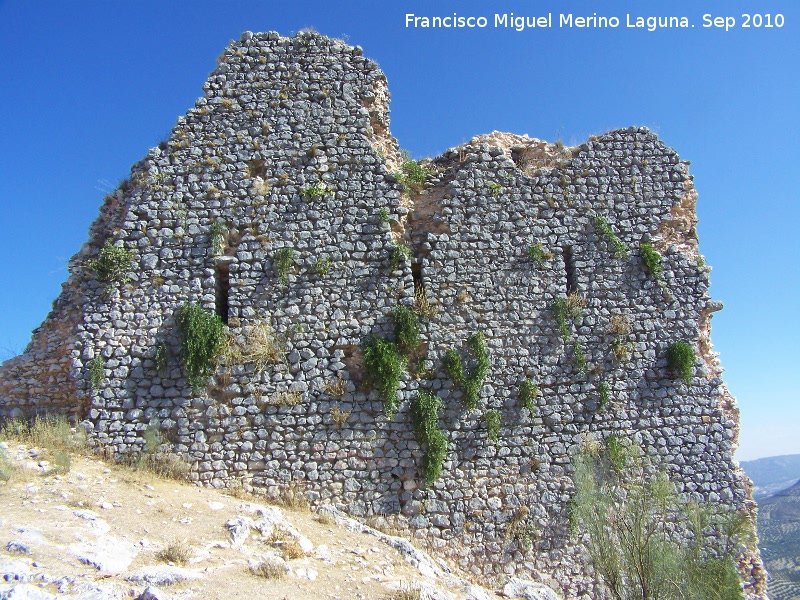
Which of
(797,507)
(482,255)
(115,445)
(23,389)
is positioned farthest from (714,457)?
(797,507)

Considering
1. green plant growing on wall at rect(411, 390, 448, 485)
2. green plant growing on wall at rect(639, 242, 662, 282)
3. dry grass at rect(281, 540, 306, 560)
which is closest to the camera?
dry grass at rect(281, 540, 306, 560)

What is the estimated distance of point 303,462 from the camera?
9188 mm

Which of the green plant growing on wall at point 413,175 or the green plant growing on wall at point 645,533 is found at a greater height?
the green plant growing on wall at point 413,175

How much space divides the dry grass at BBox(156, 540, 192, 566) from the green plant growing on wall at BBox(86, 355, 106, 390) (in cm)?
377

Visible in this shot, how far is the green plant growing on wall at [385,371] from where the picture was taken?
369 inches

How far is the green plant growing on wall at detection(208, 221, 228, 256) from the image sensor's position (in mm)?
9992

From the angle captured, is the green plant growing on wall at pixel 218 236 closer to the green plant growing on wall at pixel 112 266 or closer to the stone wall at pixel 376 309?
the stone wall at pixel 376 309

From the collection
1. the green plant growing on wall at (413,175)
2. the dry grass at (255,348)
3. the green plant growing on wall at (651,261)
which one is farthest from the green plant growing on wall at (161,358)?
the green plant growing on wall at (651,261)

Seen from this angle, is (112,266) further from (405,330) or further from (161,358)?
(405,330)

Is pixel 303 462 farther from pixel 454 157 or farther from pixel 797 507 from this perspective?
pixel 797 507

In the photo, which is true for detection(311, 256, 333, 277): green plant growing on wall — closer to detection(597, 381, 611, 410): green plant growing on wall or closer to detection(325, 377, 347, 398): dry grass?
detection(325, 377, 347, 398): dry grass

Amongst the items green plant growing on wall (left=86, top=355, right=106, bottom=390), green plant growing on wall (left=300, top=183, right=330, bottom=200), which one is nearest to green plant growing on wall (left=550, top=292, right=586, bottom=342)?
green plant growing on wall (left=300, top=183, right=330, bottom=200)

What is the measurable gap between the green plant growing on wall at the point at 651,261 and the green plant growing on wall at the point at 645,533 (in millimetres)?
3052

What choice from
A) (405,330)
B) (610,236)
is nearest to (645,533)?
(405,330)
